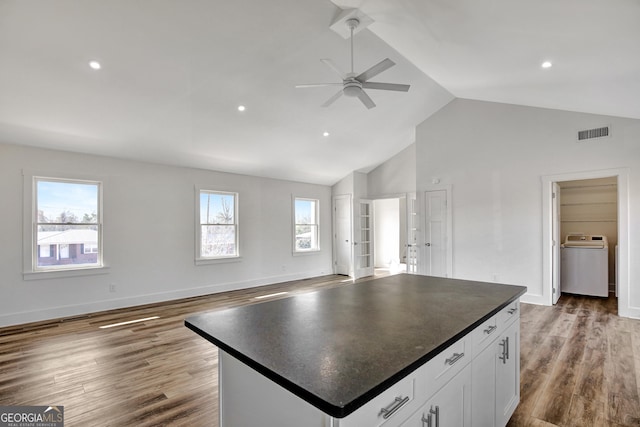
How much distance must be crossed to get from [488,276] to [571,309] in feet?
4.01

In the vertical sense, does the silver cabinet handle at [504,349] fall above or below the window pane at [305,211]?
below

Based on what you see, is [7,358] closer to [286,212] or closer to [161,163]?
[161,163]

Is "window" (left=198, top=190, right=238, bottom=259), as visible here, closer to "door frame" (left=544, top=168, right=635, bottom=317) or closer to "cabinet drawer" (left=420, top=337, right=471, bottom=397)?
"cabinet drawer" (left=420, top=337, right=471, bottom=397)

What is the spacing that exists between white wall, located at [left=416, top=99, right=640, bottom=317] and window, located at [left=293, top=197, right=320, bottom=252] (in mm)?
2985

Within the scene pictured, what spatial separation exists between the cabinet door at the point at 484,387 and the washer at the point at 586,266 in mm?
5262

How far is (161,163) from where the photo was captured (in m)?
5.54

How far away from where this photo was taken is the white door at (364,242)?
8109 mm

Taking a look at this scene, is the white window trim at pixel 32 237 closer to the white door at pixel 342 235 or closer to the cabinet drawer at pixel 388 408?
the cabinet drawer at pixel 388 408

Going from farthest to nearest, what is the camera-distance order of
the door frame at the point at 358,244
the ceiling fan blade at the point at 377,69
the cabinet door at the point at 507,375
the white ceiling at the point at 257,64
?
the door frame at the point at 358,244, the ceiling fan blade at the point at 377,69, the white ceiling at the point at 257,64, the cabinet door at the point at 507,375

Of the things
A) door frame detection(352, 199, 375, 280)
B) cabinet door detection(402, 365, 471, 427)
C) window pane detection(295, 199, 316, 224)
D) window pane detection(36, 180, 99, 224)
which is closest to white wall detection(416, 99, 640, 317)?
door frame detection(352, 199, 375, 280)

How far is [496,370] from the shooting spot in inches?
71.6

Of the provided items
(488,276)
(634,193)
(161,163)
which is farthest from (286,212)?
(634,193)

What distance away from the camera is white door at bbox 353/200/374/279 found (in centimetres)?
811

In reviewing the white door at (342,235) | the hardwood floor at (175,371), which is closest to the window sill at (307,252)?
the white door at (342,235)
